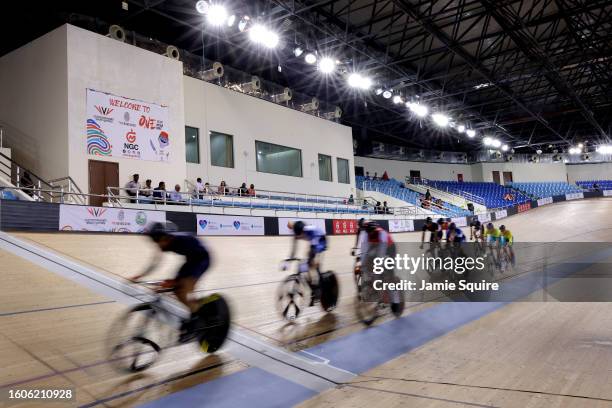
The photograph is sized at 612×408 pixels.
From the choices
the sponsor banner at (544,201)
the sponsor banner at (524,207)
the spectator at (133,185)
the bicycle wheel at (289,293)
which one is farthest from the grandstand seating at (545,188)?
the bicycle wheel at (289,293)

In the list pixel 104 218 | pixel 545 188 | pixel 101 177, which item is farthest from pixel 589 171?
pixel 104 218

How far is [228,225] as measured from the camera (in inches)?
490

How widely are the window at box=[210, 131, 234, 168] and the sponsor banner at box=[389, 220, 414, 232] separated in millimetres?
7325

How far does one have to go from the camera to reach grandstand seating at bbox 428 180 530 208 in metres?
29.6

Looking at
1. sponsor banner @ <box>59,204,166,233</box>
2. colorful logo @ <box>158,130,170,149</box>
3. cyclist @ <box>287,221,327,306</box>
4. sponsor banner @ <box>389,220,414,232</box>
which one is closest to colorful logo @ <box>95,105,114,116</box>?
colorful logo @ <box>158,130,170,149</box>

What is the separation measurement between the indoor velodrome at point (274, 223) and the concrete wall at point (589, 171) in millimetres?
11726

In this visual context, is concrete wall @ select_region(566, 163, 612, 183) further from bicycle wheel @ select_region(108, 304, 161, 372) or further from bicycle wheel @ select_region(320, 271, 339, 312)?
bicycle wheel @ select_region(108, 304, 161, 372)

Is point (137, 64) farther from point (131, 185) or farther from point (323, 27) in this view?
point (323, 27)

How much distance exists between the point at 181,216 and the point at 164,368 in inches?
307

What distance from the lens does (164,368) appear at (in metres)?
3.69

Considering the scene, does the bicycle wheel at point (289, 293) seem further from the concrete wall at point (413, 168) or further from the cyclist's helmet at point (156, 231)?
the concrete wall at point (413, 168)

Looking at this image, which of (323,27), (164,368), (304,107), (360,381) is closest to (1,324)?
(164,368)

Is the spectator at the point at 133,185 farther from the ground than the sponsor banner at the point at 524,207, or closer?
farther from the ground

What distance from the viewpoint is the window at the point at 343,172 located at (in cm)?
2205
